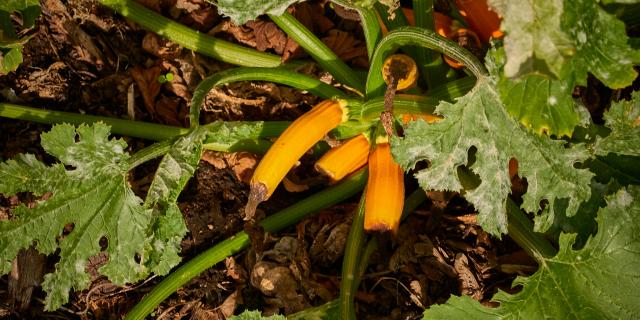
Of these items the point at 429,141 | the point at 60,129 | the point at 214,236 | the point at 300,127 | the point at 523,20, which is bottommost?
the point at 214,236

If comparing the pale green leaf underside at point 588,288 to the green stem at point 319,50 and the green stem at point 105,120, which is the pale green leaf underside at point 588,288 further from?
the green stem at point 105,120

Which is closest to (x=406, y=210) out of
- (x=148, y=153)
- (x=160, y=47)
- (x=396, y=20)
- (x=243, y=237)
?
(x=243, y=237)

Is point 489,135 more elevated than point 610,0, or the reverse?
point 610,0

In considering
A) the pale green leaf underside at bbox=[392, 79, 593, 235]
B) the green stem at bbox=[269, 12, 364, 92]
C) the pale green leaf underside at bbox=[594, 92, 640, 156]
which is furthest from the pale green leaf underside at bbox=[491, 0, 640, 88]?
the green stem at bbox=[269, 12, 364, 92]

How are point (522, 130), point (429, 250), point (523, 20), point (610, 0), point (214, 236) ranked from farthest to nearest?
point (214, 236)
point (429, 250)
point (522, 130)
point (610, 0)
point (523, 20)

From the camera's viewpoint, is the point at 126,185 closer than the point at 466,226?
Yes

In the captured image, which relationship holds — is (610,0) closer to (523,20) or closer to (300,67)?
(523,20)

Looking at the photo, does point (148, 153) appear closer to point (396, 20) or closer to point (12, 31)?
point (12, 31)

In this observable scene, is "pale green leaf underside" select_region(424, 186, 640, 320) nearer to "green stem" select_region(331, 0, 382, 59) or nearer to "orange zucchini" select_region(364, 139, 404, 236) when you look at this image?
"orange zucchini" select_region(364, 139, 404, 236)

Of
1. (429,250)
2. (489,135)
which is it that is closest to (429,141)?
(489,135)
